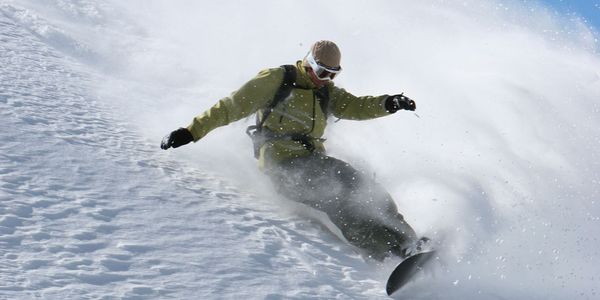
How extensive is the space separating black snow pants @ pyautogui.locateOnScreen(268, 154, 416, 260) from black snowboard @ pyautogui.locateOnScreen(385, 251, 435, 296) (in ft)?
1.34

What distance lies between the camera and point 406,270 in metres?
3.95

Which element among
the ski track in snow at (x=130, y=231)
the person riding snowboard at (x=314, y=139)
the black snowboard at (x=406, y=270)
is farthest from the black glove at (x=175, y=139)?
the black snowboard at (x=406, y=270)

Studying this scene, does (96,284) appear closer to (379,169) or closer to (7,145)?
(7,145)

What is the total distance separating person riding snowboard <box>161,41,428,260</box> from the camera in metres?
4.70

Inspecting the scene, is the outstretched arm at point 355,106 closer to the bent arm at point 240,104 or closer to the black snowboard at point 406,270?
the bent arm at point 240,104

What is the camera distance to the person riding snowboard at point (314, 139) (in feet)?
15.4

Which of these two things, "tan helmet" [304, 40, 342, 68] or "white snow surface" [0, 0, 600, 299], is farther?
"tan helmet" [304, 40, 342, 68]

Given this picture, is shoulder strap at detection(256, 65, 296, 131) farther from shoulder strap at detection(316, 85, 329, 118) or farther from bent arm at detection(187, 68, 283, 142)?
shoulder strap at detection(316, 85, 329, 118)

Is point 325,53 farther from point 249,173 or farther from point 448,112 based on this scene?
point 448,112

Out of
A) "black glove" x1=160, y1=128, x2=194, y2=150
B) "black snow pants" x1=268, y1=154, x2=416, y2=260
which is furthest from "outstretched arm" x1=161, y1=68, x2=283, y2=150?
"black snow pants" x1=268, y1=154, x2=416, y2=260

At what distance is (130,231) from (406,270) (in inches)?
67.5

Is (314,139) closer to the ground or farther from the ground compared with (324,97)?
closer to the ground

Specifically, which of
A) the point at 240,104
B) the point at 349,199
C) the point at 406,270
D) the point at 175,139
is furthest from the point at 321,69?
the point at 406,270

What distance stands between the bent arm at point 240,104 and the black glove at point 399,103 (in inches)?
39.9
